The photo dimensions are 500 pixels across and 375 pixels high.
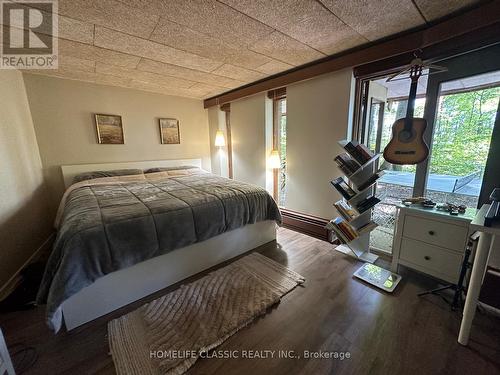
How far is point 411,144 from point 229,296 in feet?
6.91

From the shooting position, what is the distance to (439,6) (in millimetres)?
1553

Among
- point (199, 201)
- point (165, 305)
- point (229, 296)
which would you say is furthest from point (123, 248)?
point (229, 296)

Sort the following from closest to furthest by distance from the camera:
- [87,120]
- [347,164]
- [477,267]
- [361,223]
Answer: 1. [477,267]
2. [347,164]
3. [361,223]
4. [87,120]

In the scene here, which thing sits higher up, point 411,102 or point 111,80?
point 111,80

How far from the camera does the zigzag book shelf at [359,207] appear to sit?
2057 mm

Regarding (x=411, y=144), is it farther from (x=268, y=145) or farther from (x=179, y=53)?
(x=179, y=53)

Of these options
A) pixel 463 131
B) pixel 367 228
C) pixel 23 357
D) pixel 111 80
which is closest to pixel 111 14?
pixel 111 80

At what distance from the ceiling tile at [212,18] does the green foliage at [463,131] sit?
1864 millimetres

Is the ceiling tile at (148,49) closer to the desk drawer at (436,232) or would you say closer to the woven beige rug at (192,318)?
the woven beige rug at (192,318)

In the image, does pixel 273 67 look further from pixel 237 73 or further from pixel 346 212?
pixel 346 212

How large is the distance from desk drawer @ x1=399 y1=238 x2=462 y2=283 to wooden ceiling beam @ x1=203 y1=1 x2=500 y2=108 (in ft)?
5.61

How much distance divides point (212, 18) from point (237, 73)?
1288mm

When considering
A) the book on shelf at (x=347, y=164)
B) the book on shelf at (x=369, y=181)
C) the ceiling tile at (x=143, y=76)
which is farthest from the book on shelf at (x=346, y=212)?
the ceiling tile at (x=143, y=76)

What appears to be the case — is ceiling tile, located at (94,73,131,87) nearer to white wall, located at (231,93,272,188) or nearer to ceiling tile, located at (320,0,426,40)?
white wall, located at (231,93,272,188)
